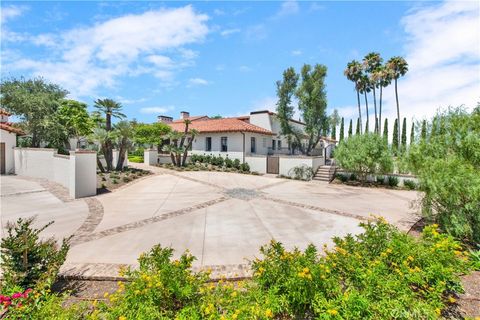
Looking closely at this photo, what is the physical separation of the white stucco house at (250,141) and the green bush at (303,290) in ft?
57.5

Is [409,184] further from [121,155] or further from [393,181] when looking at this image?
[121,155]

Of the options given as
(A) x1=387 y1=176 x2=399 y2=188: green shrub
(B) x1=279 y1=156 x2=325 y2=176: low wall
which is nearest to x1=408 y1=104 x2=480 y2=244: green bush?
(A) x1=387 y1=176 x2=399 y2=188: green shrub

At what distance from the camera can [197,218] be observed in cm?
859

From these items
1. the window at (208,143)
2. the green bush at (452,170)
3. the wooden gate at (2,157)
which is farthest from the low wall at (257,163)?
the wooden gate at (2,157)

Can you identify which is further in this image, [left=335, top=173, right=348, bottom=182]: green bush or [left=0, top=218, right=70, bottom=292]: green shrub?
[left=335, top=173, right=348, bottom=182]: green bush

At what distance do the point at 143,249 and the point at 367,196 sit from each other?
12.7m

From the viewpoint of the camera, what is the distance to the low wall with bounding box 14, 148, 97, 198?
38.4 feet

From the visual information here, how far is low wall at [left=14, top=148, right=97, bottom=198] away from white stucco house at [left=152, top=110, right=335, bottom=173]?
47.5 ft

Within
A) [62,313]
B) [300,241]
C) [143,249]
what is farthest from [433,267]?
[143,249]

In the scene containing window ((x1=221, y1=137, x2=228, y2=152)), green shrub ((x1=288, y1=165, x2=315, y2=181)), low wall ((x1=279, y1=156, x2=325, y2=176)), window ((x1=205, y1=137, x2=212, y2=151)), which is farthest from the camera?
window ((x1=205, y1=137, x2=212, y2=151))

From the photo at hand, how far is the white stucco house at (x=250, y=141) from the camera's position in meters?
23.6

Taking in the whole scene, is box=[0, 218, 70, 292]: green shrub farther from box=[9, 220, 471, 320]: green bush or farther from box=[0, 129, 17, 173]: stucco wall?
box=[0, 129, 17, 173]: stucco wall

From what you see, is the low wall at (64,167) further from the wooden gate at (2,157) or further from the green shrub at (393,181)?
the green shrub at (393,181)

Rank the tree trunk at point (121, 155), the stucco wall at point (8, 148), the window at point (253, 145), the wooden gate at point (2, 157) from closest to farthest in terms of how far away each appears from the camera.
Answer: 1. the wooden gate at point (2, 157)
2. the stucco wall at point (8, 148)
3. the tree trunk at point (121, 155)
4. the window at point (253, 145)
